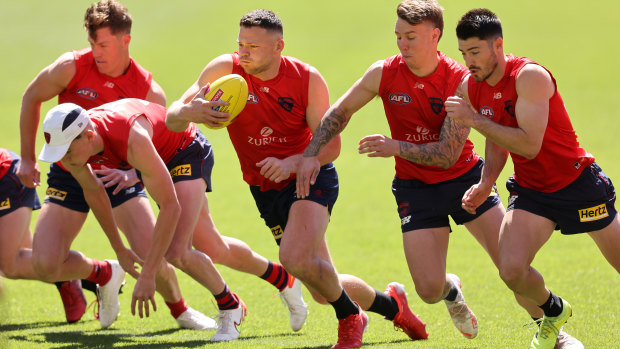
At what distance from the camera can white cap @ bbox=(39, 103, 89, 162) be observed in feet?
19.5

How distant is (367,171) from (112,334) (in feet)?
33.8

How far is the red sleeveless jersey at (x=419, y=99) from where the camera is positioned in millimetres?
6473

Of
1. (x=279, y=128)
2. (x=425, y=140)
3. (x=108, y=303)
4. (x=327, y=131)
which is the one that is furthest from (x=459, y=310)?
(x=108, y=303)

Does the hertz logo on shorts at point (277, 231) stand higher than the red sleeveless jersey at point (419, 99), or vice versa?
the red sleeveless jersey at point (419, 99)

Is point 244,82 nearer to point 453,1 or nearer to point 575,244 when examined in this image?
point 575,244

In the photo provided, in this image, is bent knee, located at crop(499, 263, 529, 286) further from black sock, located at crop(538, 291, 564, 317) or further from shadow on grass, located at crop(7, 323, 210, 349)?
shadow on grass, located at crop(7, 323, 210, 349)

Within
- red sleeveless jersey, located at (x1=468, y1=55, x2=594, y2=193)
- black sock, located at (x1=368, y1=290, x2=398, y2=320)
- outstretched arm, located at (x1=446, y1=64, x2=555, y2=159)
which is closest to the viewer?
outstretched arm, located at (x1=446, y1=64, x2=555, y2=159)

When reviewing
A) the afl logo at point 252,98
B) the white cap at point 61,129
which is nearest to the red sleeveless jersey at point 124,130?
the white cap at point 61,129

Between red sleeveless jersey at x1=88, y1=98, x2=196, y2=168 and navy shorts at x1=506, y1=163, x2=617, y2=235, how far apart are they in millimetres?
2950

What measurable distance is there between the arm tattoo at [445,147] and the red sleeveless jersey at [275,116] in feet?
3.73

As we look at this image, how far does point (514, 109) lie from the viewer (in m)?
5.86

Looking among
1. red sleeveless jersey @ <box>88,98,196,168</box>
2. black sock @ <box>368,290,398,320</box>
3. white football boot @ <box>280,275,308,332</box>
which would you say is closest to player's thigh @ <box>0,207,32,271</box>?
red sleeveless jersey @ <box>88,98,196,168</box>

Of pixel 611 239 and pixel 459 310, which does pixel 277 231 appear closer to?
pixel 459 310

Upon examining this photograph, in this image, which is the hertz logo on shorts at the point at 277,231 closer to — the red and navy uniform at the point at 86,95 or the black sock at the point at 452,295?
the red and navy uniform at the point at 86,95
